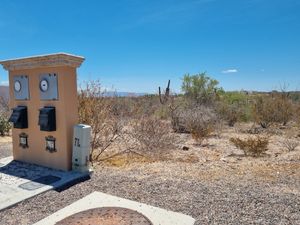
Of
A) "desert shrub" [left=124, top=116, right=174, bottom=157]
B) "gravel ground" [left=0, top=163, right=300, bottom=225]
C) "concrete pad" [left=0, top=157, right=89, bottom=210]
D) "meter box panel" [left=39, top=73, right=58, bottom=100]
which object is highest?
"meter box panel" [left=39, top=73, right=58, bottom=100]

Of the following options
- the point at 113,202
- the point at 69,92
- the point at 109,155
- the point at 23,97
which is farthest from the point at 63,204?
the point at 109,155

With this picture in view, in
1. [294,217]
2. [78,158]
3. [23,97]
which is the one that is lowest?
[294,217]

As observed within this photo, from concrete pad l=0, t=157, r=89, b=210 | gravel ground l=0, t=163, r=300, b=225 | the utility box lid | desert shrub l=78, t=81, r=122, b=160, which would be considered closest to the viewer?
gravel ground l=0, t=163, r=300, b=225

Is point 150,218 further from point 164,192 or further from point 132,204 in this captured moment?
point 164,192

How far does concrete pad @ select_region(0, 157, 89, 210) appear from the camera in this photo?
3867 millimetres

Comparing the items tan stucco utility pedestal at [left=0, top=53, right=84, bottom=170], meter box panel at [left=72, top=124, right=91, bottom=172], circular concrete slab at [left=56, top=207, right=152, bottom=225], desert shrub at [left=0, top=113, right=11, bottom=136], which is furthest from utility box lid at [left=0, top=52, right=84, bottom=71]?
desert shrub at [left=0, top=113, right=11, bottom=136]

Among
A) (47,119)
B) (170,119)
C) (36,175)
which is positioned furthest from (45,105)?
(170,119)

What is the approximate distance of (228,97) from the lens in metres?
17.9

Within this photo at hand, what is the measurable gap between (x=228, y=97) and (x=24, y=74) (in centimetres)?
1458

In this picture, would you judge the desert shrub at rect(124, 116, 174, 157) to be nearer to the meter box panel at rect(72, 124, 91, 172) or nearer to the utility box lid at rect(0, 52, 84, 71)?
the meter box panel at rect(72, 124, 91, 172)

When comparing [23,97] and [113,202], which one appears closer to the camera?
[113,202]

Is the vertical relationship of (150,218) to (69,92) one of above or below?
below

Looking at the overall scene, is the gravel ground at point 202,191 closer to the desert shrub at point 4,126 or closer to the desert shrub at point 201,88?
the desert shrub at point 4,126

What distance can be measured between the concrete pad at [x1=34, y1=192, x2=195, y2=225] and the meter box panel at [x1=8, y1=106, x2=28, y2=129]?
241cm
